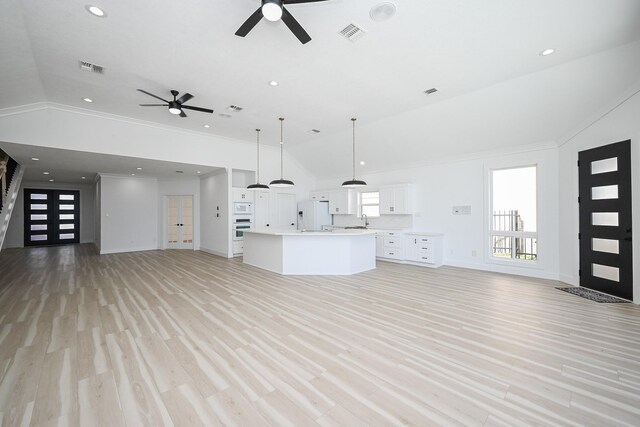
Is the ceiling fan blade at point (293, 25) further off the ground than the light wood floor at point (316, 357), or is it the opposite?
the ceiling fan blade at point (293, 25)

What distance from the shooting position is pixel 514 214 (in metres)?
6.16

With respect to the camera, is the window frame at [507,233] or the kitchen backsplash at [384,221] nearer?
the window frame at [507,233]

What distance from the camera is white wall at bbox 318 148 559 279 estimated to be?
5605 millimetres

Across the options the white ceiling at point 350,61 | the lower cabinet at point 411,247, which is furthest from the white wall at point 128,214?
the lower cabinet at point 411,247

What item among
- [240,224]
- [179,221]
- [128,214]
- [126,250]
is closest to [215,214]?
[240,224]

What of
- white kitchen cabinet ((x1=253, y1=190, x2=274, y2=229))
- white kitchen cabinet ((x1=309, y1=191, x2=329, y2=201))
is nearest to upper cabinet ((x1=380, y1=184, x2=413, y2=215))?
white kitchen cabinet ((x1=309, y1=191, x2=329, y2=201))

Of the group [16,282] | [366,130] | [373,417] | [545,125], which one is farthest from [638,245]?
[16,282]

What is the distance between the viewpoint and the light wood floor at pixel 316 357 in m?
1.83

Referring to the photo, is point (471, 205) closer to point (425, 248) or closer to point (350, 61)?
point (425, 248)

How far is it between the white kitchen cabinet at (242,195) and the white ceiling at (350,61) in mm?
2726

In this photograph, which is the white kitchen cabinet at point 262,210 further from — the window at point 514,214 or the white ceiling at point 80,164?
the window at point 514,214

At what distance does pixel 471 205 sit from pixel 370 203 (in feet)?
10.2

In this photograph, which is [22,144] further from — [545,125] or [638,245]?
[638,245]

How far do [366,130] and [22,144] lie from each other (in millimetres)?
7511
